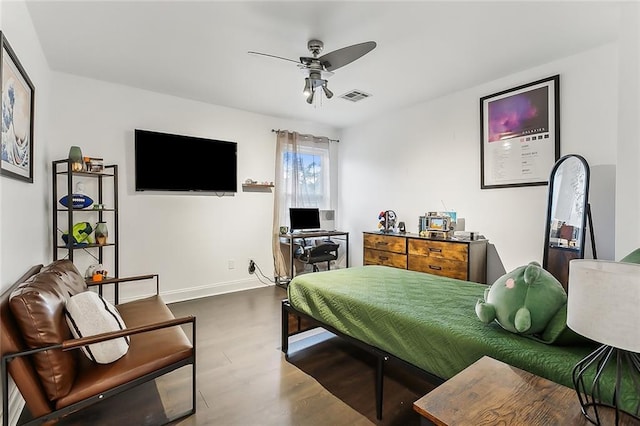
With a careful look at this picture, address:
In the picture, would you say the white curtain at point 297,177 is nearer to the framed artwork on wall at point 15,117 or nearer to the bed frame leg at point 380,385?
the framed artwork on wall at point 15,117

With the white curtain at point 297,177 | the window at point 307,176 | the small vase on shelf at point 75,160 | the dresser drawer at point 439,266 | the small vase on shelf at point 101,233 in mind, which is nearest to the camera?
the small vase on shelf at point 75,160

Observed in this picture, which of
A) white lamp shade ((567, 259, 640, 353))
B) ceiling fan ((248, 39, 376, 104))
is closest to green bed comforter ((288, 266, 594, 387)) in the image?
white lamp shade ((567, 259, 640, 353))

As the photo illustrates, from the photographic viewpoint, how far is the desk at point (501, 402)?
92 centimetres

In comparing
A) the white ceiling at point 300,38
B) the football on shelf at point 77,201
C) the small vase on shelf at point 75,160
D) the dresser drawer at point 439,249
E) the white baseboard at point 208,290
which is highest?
the white ceiling at point 300,38

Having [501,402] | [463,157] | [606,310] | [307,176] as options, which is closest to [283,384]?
[501,402]

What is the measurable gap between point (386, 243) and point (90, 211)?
3485 mm

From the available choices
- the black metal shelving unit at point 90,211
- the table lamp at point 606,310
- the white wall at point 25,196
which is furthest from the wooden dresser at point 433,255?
the white wall at point 25,196

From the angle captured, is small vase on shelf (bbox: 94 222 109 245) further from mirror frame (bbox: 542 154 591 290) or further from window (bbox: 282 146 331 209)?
mirror frame (bbox: 542 154 591 290)

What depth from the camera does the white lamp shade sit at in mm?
774

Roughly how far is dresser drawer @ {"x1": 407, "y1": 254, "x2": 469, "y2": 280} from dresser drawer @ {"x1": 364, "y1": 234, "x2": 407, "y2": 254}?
0.58ft

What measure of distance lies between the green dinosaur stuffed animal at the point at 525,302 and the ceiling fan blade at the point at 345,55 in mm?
1730

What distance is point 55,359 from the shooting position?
1.39m

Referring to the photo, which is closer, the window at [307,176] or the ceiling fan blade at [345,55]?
the ceiling fan blade at [345,55]

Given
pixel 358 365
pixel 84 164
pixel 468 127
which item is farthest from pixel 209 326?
pixel 468 127
